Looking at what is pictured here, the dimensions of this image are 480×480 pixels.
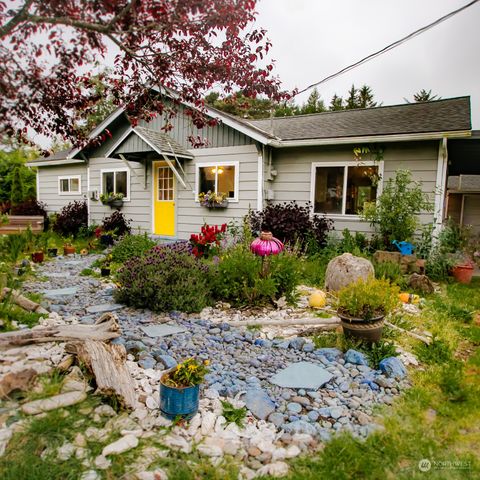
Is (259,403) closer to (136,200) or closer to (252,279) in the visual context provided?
(252,279)

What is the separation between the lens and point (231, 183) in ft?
28.4

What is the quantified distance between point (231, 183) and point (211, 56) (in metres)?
5.75

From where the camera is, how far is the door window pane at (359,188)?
7.62m

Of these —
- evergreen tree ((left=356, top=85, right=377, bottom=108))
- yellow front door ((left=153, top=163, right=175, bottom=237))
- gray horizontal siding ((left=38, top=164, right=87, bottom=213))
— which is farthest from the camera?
evergreen tree ((left=356, top=85, right=377, bottom=108))

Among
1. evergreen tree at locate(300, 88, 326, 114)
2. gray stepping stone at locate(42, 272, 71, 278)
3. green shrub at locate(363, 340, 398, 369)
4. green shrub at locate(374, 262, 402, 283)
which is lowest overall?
gray stepping stone at locate(42, 272, 71, 278)

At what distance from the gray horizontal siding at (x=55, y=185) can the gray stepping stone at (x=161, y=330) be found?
9.80 m

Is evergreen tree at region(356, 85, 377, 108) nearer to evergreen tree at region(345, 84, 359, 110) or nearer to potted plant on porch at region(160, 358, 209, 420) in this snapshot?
evergreen tree at region(345, 84, 359, 110)

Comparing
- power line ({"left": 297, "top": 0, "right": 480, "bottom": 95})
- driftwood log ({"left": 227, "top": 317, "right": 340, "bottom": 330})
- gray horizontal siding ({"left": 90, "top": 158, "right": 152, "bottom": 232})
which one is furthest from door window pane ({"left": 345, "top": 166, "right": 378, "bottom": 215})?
gray horizontal siding ({"left": 90, "top": 158, "right": 152, "bottom": 232})

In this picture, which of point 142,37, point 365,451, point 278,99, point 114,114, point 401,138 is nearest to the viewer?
point 365,451

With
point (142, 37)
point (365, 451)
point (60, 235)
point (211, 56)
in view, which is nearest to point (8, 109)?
point (142, 37)

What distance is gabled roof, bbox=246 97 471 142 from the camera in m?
6.91

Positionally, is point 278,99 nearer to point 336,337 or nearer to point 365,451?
point 336,337

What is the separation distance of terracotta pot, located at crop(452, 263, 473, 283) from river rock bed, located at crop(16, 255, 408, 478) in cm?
415

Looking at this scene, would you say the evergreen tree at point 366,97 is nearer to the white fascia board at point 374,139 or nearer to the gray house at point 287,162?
the gray house at point 287,162
